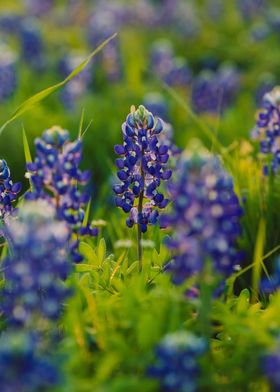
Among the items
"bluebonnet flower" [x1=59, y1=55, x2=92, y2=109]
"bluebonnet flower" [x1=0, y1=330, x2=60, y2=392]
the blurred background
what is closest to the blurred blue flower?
the blurred background

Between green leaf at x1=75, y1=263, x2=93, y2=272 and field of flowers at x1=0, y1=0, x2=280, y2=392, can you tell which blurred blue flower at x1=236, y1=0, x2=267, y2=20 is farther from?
green leaf at x1=75, y1=263, x2=93, y2=272

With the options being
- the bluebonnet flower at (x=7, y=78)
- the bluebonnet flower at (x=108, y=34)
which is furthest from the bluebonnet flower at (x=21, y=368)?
the bluebonnet flower at (x=108, y=34)

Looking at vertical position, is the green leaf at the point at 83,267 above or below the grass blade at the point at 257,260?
above

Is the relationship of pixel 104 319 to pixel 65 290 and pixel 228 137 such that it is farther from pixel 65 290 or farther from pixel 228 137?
pixel 228 137

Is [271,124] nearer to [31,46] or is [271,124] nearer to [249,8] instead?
[31,46]

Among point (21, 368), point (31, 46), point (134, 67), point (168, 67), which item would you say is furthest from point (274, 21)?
point (21, 368)

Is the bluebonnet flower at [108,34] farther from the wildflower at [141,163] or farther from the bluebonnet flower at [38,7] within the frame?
the wildflower at [141,163]

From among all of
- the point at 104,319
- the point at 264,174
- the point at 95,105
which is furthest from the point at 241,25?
the point at 104,319
